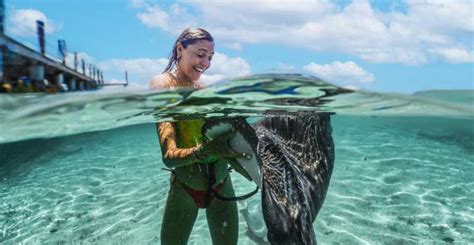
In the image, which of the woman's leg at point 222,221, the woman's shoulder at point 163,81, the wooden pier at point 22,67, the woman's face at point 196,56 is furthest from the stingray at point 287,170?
the wooden pier at point 22,67

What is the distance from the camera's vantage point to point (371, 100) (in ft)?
26.5

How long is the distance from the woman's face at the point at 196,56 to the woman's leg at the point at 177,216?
5.00ft

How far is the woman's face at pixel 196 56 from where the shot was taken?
4.98 meters

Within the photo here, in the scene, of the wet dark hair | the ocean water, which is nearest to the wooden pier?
the ocean water

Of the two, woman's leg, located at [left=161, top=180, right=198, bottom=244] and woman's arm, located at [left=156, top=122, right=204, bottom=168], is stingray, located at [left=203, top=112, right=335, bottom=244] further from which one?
woman's leg, located at [left=161, top=180, right=198, bottom=244]

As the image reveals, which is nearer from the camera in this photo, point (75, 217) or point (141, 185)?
point (75, 217)

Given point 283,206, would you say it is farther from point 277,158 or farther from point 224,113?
point 224,113

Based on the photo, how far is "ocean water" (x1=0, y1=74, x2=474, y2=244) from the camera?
23.4 ft

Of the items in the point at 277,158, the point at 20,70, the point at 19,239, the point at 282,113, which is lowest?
the point at 19,239

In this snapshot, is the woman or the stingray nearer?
the stingray

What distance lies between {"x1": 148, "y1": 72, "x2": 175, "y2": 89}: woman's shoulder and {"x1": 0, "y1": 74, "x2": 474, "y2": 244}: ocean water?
0.42 metres

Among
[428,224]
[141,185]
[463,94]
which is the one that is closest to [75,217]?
[141,185]

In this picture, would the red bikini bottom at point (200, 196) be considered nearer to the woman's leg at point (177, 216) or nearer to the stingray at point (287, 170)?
the woman's leg at point (177, 216)

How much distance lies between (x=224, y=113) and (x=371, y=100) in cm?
306
